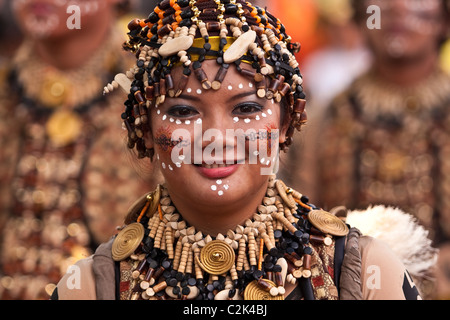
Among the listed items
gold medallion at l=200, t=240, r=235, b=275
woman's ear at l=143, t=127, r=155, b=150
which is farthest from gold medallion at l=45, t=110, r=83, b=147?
gold medallion at l=200, t=240, r=235, b=275

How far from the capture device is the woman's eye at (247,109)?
2.54m

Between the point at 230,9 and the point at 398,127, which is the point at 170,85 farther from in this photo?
the point at 398,127

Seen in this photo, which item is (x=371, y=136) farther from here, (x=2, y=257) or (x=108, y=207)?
(x=2, y=257)

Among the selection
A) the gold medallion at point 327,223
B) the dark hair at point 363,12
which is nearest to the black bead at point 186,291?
the gold medallion at point 327,223

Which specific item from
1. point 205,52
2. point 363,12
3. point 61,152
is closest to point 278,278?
point 205,52

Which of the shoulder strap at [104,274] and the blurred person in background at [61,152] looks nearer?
the shoulder strap at [104,274]

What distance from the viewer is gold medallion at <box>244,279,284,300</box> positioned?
2.52 meters

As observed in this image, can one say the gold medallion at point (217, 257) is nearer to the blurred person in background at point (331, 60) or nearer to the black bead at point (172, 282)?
the black bead at point (172, 282)

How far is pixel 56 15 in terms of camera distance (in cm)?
485

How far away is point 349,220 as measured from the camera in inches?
115

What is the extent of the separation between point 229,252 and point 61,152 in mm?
2564

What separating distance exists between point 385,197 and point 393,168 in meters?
0.21

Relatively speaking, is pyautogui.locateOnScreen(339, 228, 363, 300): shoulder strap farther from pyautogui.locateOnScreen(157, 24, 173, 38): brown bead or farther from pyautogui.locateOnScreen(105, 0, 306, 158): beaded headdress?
pyautogui.locateOnScreen(157, 24, 173, 38): brown bead

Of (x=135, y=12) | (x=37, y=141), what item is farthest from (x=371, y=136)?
(x=37, y=141)
